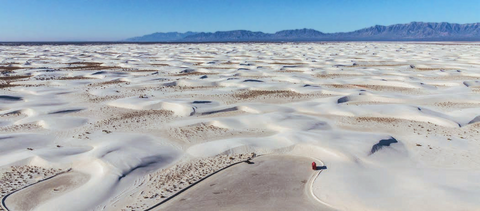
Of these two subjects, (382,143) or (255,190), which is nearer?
(255,190)

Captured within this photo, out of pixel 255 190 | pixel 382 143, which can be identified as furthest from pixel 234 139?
pixel 382 143

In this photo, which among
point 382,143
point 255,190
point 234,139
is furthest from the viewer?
point 234,139

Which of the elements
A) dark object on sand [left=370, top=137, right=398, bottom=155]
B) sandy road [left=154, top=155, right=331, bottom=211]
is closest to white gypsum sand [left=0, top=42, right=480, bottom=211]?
dark object on sand [left=370, top=137, right=398, bottom=155]

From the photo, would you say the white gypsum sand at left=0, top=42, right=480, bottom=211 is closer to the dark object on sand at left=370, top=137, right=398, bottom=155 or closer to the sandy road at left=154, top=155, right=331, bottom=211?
the dark object on sand at left=370, top=137, right=398, bottom=155

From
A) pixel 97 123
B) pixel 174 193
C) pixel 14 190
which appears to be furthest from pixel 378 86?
pixel 14 190

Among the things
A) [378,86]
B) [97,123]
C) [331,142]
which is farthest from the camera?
[378,86]

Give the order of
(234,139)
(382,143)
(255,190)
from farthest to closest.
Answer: (234,139) → (382,143) → (255,190)

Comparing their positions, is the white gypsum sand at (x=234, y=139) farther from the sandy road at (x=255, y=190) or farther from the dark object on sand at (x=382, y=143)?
the sandy road at (x=255, y=190)

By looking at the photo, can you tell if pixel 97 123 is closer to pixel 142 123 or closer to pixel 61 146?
pixel 142 123

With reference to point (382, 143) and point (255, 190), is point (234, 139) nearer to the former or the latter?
point (255, 190)
